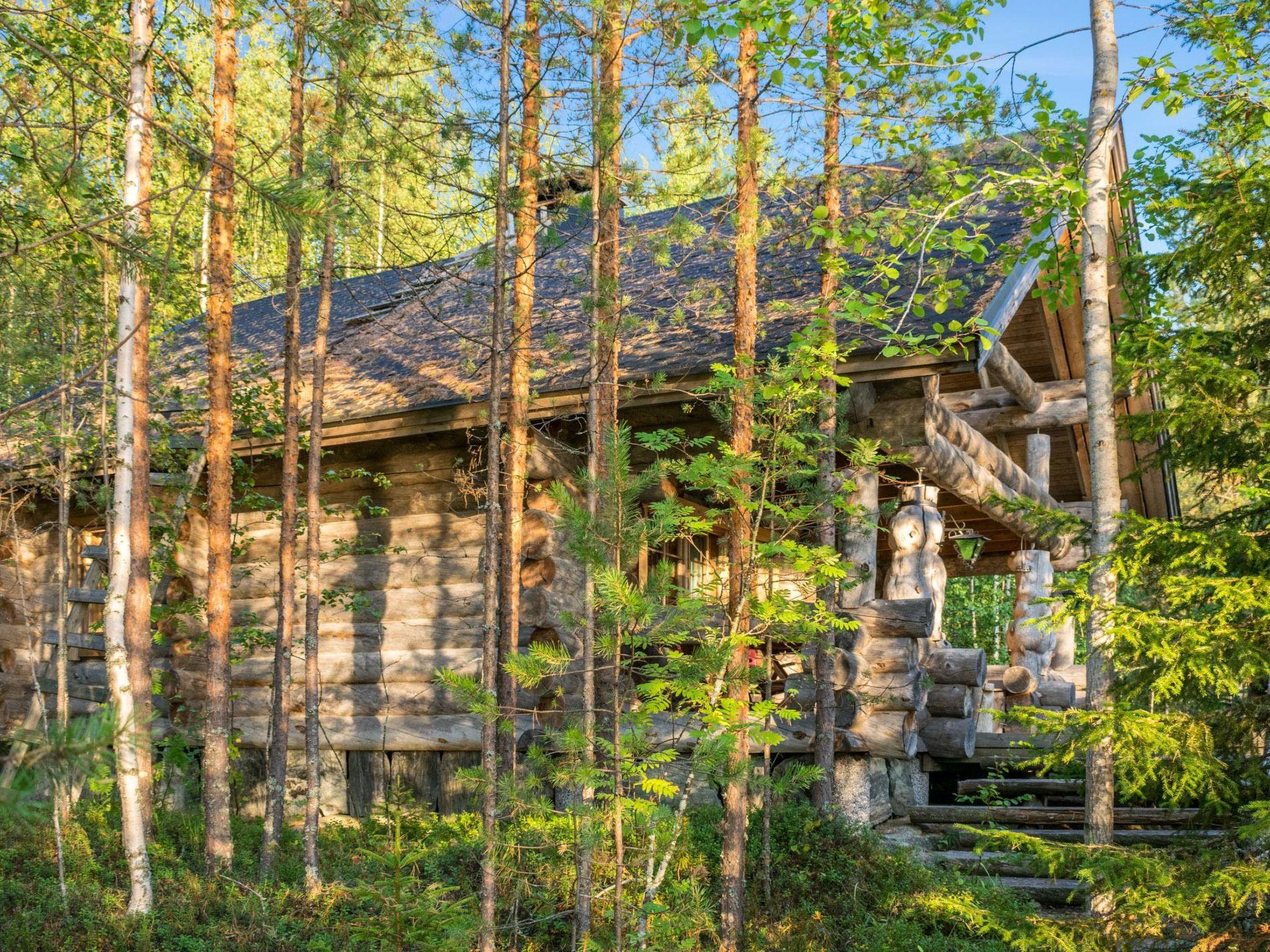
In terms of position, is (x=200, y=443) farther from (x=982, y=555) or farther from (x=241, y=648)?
(x=982, y=555)

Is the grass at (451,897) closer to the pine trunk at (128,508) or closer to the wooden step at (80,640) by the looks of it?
the pine trunk at (128,508)

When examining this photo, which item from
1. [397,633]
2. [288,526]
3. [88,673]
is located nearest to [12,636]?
[88,673]

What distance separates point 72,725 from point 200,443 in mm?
7894

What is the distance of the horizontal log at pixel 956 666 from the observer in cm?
873

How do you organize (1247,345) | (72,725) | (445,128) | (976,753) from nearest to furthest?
1. (72,725)
2. (1247,345)
3. (445,128)
4. (976,753)

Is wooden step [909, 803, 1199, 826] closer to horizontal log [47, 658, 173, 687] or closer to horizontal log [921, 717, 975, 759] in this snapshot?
horizontal log [921, 717, 975, 759]

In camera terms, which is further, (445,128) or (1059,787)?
(1059,787)

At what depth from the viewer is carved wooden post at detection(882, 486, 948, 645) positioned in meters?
8.85

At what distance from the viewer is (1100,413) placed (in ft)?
18.0

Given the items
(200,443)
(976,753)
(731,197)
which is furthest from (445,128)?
(976,753)

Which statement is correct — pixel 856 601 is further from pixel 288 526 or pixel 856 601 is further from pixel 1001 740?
pixel 288 526

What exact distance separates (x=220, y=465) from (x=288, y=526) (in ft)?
2.23

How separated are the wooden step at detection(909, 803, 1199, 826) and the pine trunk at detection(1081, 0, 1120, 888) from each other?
238 centimetres

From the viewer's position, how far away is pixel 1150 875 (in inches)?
185
